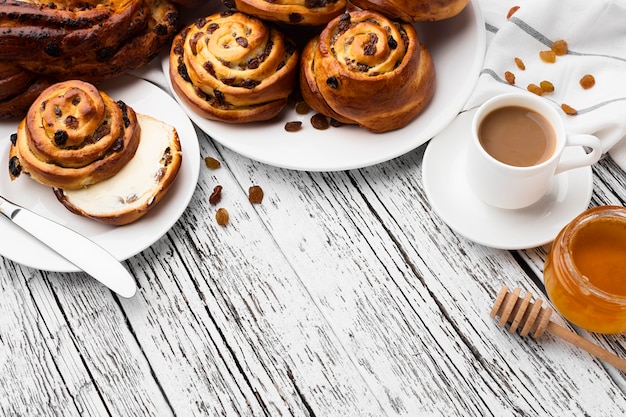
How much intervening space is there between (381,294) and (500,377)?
0.35 m

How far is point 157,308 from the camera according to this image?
1.93 meters

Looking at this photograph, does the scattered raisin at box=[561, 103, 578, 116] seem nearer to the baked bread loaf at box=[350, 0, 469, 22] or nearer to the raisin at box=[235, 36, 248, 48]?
the baked bread loaf at box=[350, 0, 469, 22]

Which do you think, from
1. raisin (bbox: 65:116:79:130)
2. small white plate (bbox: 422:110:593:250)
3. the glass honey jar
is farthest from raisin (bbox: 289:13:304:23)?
the glass honey jar

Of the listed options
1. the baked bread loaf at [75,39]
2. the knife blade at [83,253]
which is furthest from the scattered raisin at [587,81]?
the knife blade at [83,253]

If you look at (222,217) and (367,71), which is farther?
(222,217)

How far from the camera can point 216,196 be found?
2.03 metres

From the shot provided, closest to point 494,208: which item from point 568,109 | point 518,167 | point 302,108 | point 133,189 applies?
point 518,167

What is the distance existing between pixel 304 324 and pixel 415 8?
2.81 ft

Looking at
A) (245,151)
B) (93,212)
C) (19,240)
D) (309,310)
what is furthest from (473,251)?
(19,240)

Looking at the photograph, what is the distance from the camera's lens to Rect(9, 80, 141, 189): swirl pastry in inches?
72.4

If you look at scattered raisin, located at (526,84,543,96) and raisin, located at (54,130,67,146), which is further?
scattered raisin, located at (526,84,543,96)

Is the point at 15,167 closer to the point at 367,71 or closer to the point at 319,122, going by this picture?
the point at 319,122

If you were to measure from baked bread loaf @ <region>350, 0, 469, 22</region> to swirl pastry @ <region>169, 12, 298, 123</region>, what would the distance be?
0.25m

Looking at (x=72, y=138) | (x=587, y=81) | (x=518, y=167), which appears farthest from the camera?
(x=587, y=81)
